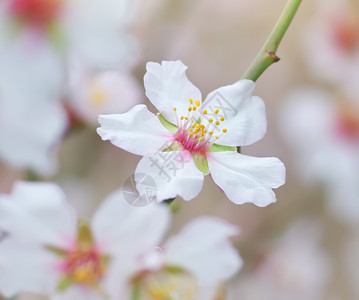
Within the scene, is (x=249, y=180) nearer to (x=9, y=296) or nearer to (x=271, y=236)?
(x=9, y=296)

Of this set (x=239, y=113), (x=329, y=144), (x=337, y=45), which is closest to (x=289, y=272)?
(x=329, y=144)

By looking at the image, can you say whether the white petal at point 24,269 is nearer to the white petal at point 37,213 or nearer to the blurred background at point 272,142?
the white petal at point 37,213

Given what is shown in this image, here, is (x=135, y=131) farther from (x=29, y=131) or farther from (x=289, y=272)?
(x=289, y=272)

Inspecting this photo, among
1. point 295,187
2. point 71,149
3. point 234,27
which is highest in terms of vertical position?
point 234,27

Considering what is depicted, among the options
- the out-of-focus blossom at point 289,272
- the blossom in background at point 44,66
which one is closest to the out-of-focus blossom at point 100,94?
the blossom in background at point 44,66

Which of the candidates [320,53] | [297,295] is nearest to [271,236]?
[297,295]
